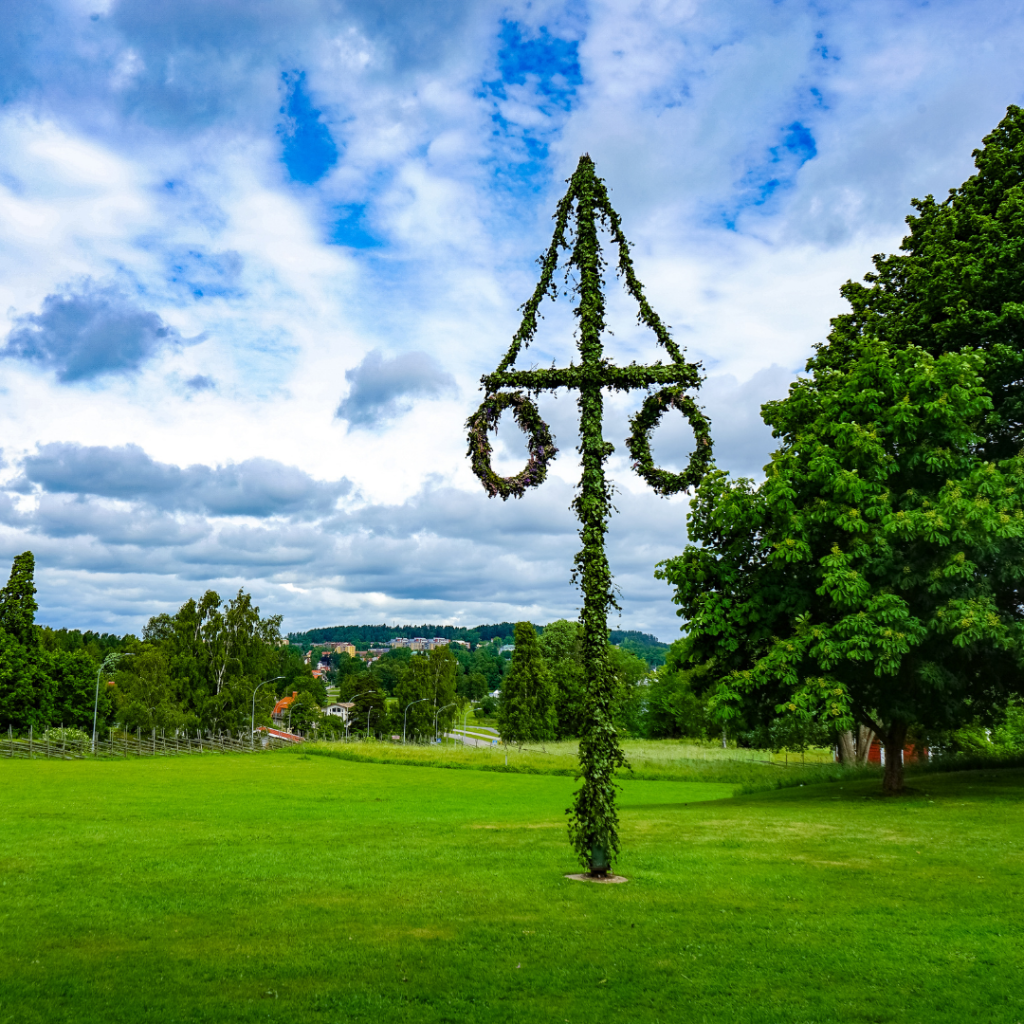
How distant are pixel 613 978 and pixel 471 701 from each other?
7348 inches

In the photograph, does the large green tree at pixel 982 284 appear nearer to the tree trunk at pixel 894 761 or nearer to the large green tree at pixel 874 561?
the large green tree at pixel 874 561

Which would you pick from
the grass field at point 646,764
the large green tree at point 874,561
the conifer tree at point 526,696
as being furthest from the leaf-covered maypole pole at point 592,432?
the conifer tree at point 526,696

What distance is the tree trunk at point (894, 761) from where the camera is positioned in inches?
987

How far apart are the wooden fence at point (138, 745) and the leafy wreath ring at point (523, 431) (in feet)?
160

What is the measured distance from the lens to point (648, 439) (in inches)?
562

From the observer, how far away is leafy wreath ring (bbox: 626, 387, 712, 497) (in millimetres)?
14000

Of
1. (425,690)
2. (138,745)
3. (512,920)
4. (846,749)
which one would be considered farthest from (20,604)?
(512,920)

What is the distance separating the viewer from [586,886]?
41.5 ft

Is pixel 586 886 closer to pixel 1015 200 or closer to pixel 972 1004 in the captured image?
pixel 972 1004

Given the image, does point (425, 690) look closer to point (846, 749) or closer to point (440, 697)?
point (440, 697)

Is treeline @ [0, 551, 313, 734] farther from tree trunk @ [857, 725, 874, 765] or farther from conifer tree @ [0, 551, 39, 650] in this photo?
tree trunk @ [857, 725, 874, 765]

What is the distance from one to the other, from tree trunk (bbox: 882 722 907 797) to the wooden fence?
48056mm

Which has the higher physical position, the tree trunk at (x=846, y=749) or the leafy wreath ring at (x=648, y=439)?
the leafy wreath ring at (x=648, y=439)

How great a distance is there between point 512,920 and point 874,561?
48.0 ft
